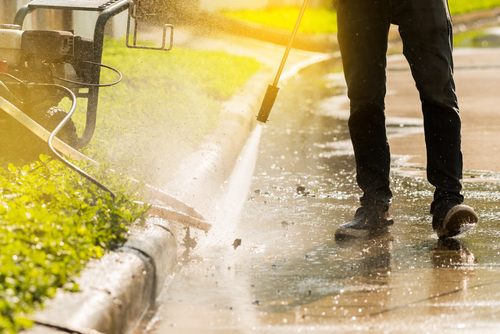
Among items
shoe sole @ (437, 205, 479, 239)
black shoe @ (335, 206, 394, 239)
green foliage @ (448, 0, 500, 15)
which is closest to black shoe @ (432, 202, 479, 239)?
shoe sole @ (437, 205, 479, 239)

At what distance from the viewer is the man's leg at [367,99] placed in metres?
3.81

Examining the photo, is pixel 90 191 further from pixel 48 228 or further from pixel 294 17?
pixel 294 17

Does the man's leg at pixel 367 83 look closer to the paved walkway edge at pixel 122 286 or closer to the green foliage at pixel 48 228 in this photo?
the paved walkway edge at pixel 122 286

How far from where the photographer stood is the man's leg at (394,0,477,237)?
12.1ft

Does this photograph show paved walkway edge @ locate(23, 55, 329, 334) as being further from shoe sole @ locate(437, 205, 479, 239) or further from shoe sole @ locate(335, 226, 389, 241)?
shoe sole @ locate(437, 205, 479, 239)

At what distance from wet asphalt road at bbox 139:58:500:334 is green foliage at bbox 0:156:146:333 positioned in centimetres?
36

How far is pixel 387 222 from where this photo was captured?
3934 millimetres

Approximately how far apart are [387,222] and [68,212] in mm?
1773

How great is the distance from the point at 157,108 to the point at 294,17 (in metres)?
19.0

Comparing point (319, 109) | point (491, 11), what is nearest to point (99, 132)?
point (319, 109)

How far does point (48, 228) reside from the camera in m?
2.62

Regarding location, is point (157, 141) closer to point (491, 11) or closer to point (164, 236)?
point (164, 236)

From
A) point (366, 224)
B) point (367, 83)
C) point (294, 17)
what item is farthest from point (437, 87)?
point (294, 17)

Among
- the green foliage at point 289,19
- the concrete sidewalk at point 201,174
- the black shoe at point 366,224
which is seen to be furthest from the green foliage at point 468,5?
the black shoe at point 366,224
